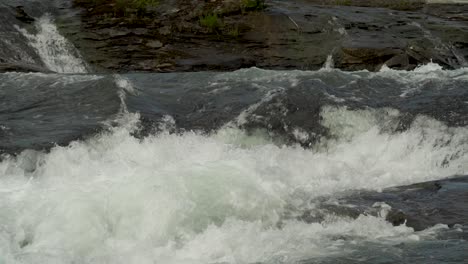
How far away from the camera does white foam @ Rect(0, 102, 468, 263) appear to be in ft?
22.3

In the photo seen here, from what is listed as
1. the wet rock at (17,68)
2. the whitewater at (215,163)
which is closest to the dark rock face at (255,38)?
Answer: the whitewater at (215,163)

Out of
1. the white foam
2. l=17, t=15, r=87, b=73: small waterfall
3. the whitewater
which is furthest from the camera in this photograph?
l=17, t=15, r=87, b=73: small waterfall

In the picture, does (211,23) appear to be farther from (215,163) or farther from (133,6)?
(215,163)

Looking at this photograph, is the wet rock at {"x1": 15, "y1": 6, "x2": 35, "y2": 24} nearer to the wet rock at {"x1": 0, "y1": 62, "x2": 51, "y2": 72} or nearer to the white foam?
the wet rock at {"x1": 0, "y1": 62, "x2": 51, "y2": 72}

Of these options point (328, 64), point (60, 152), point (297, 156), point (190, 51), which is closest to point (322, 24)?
point (328, 64)

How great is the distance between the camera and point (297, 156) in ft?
33.0

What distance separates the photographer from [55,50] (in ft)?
52.3

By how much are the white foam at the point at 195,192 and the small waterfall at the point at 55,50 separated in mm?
5454

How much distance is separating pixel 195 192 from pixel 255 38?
8772 millimetres

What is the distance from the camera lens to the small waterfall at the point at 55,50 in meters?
15.6

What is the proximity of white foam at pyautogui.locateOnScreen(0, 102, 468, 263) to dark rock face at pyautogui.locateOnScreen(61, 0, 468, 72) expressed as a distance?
4.85 metres

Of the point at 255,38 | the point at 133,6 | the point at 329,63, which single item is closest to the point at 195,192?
the point at 329,63

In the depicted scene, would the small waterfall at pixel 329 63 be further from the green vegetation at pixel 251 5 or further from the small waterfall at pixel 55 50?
the small waterfall at pixel 55 50

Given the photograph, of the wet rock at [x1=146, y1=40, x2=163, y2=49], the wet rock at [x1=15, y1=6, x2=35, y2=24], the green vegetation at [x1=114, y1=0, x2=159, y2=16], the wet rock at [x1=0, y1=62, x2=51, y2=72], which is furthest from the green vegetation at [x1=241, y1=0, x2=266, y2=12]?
the wet rock at [x1=0, y1=62, x2=51, y2=72]
